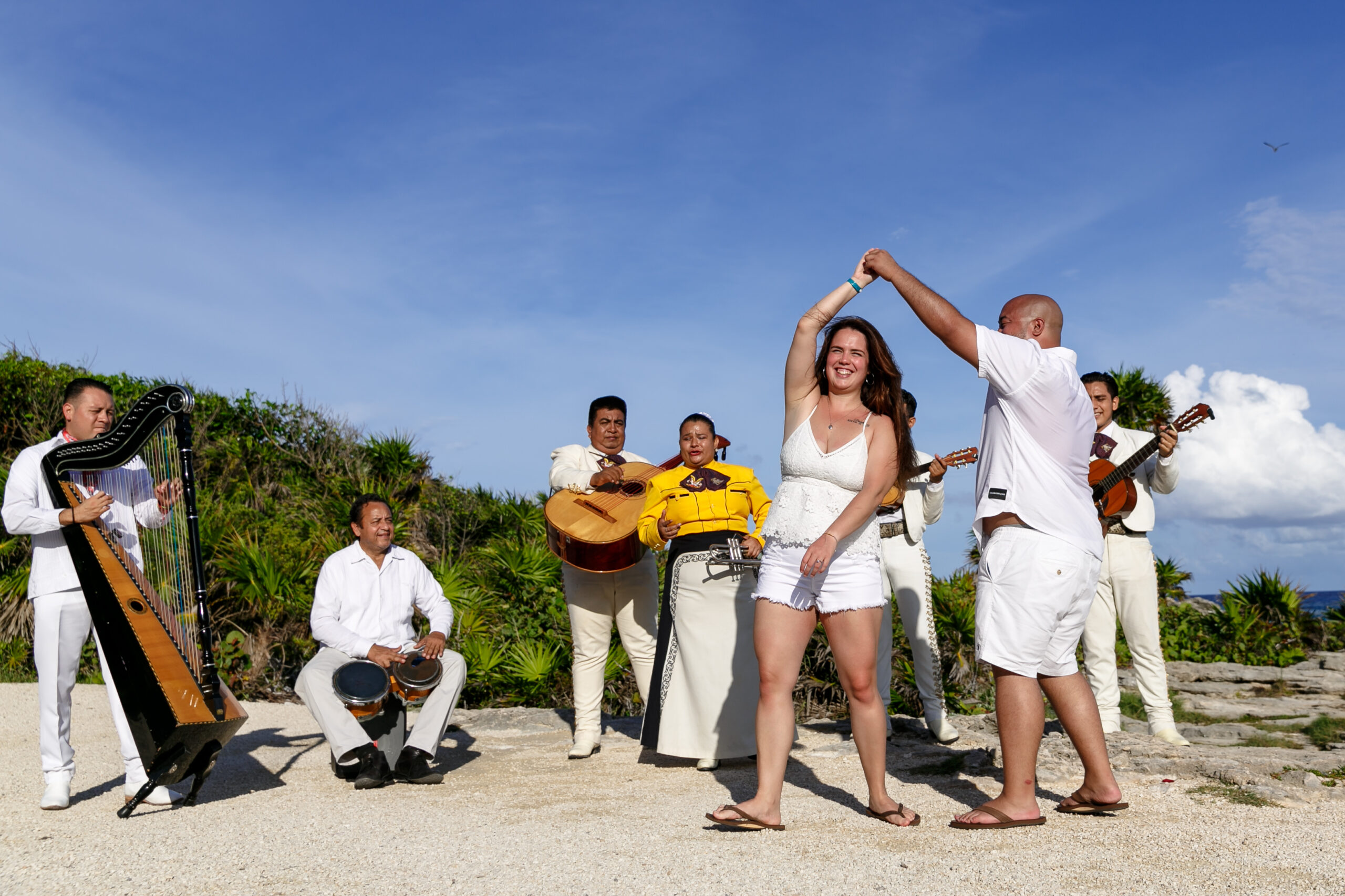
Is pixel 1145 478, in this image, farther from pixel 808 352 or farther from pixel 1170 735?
pixel 808 352

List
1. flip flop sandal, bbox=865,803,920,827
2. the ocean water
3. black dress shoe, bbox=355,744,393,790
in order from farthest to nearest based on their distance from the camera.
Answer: the ocean water → black dress shoe, bbox=355,744,393,790 → flip flop sandal, bbox=865,803,920,827

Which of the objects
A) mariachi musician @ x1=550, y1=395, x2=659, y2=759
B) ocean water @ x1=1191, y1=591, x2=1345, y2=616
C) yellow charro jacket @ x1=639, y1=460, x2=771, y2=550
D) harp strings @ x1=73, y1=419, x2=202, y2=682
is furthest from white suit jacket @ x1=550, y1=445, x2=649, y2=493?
ocean water @ x1=1191, y1=591, x2=1345, y2=616

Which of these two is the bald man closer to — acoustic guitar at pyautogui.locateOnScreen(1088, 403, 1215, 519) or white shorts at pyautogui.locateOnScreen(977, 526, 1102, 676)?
white shorts at pyautogui.locateOnScreen(977, 526, 1102, 676)

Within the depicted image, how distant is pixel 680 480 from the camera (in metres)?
5.75

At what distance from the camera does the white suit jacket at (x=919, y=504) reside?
632 cm

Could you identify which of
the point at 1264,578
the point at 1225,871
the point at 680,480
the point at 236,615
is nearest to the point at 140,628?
the point at 680,480

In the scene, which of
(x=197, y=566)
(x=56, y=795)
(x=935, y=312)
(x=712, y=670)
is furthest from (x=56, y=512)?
(x=935, y=312)

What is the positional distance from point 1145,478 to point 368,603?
4.57 metres

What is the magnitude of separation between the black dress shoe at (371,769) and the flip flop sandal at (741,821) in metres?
2.22

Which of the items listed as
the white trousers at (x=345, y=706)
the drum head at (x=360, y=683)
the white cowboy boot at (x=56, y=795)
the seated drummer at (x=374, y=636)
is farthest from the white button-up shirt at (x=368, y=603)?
the white cowboy boot at (x=56, y=795)

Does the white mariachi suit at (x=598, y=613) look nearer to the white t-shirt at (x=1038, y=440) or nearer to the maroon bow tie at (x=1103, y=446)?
the maroon bow tie at (x=1103, y=446)

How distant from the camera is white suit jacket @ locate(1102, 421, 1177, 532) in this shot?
582 centimetres

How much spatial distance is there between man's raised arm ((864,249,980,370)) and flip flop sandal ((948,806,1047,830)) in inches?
67.6

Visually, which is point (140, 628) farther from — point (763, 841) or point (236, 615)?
point (236, 615)
